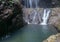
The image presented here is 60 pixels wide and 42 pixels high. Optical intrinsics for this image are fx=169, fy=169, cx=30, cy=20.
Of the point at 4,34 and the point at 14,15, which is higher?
the point at 14,15

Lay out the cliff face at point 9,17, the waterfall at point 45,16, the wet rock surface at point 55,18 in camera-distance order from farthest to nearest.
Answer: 1. the waterfall at point 45,16
2. the wet rock surface at point 55,18
3. the cliff face at point 9,17

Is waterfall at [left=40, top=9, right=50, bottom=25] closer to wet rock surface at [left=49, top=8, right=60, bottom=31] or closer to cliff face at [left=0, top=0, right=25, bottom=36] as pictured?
wet rock surface at [left=49, top=8, right=60, bottom=31]

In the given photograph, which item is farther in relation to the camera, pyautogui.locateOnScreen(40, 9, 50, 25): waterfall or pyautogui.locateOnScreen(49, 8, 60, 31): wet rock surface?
pyautogui.locateOnScreen(40, 9, 50, 25): waterfall

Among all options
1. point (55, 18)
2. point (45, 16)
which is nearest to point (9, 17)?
point (55, 18)

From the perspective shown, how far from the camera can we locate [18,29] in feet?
62.6

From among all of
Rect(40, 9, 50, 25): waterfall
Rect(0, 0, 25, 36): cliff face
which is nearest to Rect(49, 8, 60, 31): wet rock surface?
Rect(40, 9, 50, 25): waterfall

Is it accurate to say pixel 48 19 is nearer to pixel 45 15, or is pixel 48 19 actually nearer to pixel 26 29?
pixel 45 15

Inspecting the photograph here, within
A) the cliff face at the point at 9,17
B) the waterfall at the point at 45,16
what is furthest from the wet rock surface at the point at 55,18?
the cliff face at the point at 9,17

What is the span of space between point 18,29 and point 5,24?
2.56 meters

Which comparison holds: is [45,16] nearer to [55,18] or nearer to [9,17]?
[55,18]

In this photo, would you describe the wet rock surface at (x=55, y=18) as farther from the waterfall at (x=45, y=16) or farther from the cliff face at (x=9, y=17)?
the cliff face at (x=9, y=17)

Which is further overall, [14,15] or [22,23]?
[22,23]

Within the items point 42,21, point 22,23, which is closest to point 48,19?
point 42,21

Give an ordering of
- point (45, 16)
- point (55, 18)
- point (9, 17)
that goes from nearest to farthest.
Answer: point (9, 17), point (55, 18), point (45, 16)
